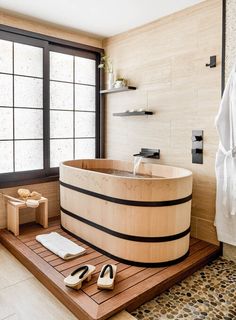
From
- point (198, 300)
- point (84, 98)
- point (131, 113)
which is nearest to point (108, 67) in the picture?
point (84, 98)

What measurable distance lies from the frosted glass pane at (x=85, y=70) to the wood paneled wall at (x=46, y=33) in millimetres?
260

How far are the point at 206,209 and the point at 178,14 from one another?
7.45 ft

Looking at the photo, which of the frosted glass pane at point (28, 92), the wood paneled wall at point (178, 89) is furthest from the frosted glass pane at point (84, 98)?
the frosted glass pane at point (28, 92)

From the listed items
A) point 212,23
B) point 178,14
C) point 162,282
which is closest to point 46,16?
point 178,14

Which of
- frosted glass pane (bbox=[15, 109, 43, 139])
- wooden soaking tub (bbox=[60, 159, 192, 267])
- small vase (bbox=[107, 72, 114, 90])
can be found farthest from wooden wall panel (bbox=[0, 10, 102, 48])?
wooden soaking tub (bbox=[60, 159, 192, 267])

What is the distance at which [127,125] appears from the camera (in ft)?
13.3

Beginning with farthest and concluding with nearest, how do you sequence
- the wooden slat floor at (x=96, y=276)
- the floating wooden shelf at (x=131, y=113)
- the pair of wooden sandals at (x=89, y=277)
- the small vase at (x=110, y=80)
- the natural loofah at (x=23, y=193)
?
the small vase at (x=110, y=80) → the floating wooden shelf at (x=131, y=113) → the natural loofah at (x=23, y=193) → the pair of wooden sandals at (x=89, y=277) → the wooden slat floor at (x=96, y=276)

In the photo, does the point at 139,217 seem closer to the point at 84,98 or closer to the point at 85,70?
the point at 84,98

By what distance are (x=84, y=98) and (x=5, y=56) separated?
1256 millimetres

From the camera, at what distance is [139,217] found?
8.17ft

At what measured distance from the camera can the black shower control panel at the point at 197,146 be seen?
10.2 ft

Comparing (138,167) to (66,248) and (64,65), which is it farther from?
(64,65)

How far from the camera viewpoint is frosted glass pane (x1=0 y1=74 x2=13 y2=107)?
3465 millimetres

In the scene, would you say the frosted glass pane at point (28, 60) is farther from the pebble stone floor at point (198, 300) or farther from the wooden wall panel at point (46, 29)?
the pebble stone floor at point (198, 300)
